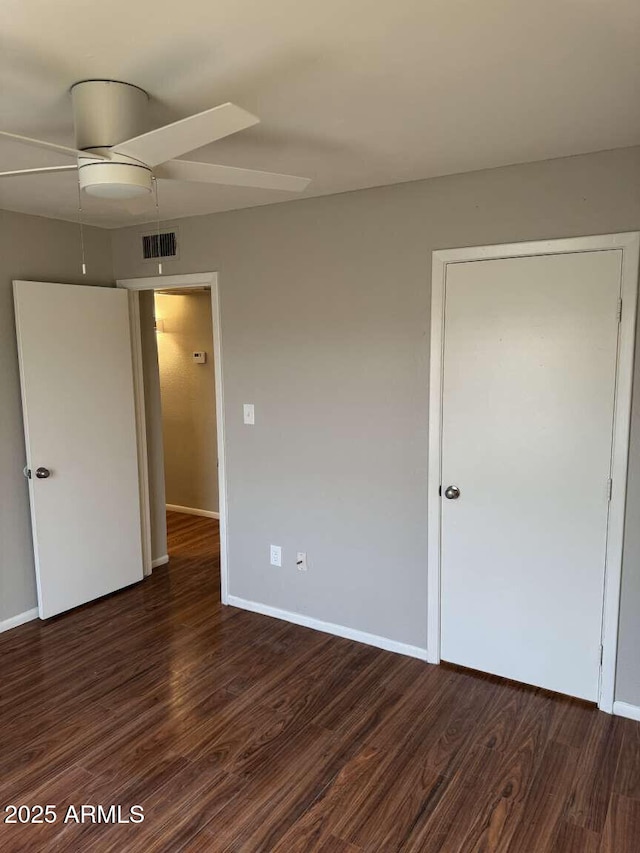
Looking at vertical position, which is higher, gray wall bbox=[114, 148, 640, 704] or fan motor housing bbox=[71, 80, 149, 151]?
fan motor housing bbox=[71, 80, 149, 151]

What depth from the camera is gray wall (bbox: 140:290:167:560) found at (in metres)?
4.36

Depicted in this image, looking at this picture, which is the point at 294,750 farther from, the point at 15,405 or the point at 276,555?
the point at 15,405

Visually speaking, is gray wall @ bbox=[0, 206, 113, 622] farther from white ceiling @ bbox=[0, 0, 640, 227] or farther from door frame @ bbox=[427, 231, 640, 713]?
door frame @ bbox=[427, 231, 640, 713]

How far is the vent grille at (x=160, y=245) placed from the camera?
12.3 feet

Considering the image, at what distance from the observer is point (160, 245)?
12.5 ft

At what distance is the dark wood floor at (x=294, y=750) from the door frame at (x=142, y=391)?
2.38 ft

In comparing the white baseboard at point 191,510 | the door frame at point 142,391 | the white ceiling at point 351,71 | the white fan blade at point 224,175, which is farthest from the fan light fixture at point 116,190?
the white baseboard at point 191,510

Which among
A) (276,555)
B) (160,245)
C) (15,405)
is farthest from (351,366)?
(15,405)

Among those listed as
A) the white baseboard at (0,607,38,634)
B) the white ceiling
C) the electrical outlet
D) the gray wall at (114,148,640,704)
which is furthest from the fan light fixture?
the white baseboard at (0,607,38,634)

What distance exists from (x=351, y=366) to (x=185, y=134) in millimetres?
1795

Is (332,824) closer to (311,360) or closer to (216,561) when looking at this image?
(311,360)

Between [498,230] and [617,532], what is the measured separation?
1455 millimetres

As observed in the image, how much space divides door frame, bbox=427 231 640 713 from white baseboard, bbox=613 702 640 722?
25 mm

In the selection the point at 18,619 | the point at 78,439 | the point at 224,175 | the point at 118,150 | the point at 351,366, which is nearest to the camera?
the point at 118,150
